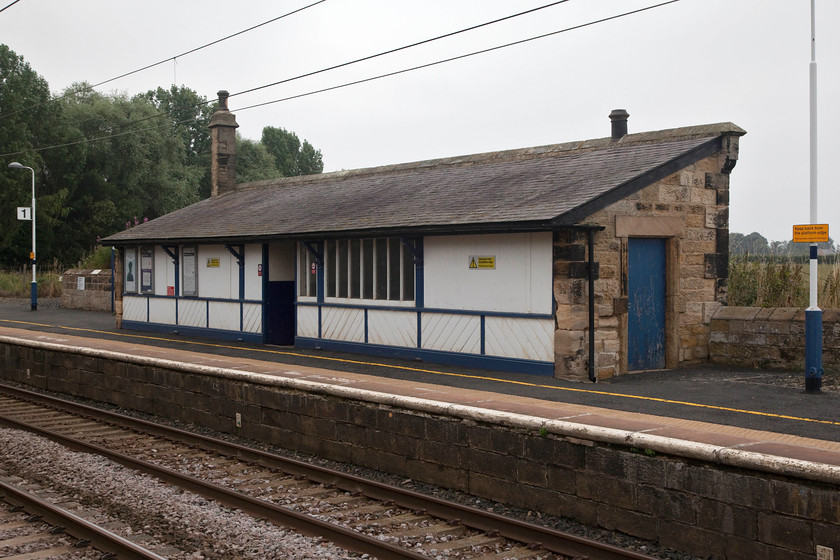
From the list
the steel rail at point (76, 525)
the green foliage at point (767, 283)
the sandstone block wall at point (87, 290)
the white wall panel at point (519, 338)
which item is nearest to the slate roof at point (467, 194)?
the white wall panel at point (519, 338)

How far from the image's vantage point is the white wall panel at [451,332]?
13.6 meters

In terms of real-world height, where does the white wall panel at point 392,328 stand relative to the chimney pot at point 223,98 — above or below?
below

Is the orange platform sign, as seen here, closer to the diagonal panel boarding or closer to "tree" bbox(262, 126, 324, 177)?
the diagonal panel boarding

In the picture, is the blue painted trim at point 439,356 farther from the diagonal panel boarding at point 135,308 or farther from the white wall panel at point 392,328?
the diagonal panel boarding at point 135,308

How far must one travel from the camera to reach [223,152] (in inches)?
981

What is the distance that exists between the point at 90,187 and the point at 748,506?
1996 inches

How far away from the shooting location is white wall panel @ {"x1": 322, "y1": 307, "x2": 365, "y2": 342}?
15.7m

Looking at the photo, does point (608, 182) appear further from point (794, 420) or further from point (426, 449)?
point (426, 449)

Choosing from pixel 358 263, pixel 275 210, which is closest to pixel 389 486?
pixel 358 263

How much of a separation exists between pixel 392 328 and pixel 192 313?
708cm

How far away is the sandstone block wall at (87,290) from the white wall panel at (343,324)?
14878 mm

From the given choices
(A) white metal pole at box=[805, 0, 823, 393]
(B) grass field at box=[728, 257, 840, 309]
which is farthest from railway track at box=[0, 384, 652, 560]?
(B) grass field at box=[728, 257, 840, 309]

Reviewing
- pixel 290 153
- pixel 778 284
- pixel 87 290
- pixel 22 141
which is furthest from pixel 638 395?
pixel 290 153

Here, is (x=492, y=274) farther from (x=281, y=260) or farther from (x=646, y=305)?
(x=281, y=260)
